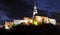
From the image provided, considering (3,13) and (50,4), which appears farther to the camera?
(50,4)

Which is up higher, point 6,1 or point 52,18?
point 6,1

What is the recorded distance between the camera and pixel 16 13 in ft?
6.09

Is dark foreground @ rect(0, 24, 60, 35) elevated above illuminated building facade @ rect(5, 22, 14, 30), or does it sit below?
below

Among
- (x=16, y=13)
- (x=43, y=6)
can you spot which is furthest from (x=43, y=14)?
(x=16, y=13)

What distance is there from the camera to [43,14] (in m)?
1.88

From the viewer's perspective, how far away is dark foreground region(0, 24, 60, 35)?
5.97ft

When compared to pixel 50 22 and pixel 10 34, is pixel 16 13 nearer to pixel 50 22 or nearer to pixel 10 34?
pixel 10 34

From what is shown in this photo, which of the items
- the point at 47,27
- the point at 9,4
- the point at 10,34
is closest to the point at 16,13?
the point at 9,4

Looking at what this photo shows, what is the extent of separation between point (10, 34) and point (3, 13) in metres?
0.25

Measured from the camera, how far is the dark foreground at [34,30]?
1821 millimetres

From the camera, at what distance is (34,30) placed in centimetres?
185

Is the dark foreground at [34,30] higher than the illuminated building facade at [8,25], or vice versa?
the illuminated building facade at [8,25]

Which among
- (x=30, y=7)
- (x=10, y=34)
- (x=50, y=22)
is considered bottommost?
(x=10, y=34)

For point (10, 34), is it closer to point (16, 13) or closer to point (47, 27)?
point (16, 13)
